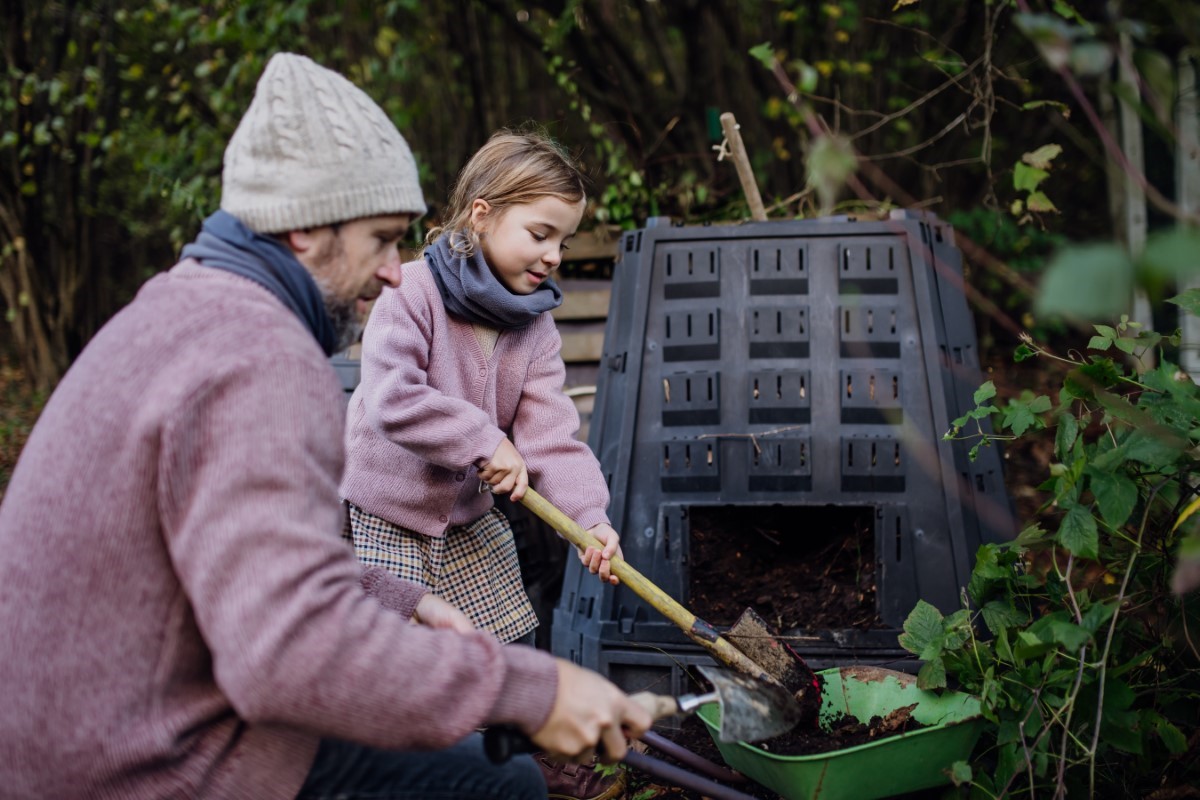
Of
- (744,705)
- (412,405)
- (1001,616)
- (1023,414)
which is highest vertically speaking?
(412,405)

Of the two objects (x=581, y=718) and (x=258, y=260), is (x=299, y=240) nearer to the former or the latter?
(x=258, y=260)

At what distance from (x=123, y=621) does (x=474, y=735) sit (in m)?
0.58

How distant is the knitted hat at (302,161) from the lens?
4.71ft

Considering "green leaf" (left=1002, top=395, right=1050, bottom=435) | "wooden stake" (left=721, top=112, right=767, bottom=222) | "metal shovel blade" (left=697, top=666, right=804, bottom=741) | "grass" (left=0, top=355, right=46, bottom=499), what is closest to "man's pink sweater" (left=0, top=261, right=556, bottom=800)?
"metal shovel blade" (left=697, top=666, right=804, bottom=741)

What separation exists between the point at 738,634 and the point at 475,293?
3.05ft

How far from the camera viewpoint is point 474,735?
1645mm

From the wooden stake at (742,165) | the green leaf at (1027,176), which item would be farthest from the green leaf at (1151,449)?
the wooden stake at (742,165)

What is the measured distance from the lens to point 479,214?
2.52 metres

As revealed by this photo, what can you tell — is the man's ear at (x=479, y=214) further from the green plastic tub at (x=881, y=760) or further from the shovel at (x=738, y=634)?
the green plastic tub at (x=881, y=760)

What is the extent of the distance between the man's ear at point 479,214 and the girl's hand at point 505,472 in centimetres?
52

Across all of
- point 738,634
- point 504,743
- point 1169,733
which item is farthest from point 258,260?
point 1169,733

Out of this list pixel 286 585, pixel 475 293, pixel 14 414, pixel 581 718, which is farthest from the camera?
pixel 14 414

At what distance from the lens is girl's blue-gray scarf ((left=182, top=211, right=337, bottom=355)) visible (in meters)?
1.41

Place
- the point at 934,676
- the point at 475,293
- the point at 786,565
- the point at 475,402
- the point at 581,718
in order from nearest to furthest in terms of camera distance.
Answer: the point at 581,718
the point at 934,676
the point at 475,293
the point at 475,402
the point at 786,565
